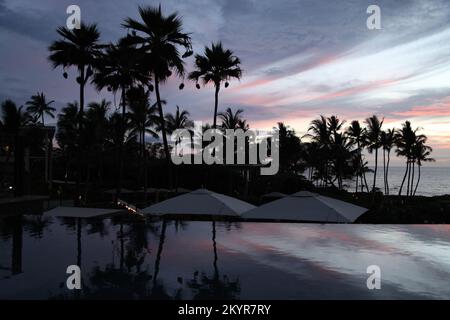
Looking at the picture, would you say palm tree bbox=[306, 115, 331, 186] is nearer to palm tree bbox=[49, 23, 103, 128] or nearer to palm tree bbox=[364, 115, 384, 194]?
palm tree bbox=[364, 115, 384, 194]

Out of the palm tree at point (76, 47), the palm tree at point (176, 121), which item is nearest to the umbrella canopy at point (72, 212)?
the palm tree at point (76, 47)

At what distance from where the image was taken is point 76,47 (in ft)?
91.7

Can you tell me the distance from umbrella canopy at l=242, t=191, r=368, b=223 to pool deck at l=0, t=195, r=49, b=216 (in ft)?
22.1

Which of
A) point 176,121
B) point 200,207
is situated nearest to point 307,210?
point 200,207

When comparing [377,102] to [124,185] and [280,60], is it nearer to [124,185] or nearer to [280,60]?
[280,60]

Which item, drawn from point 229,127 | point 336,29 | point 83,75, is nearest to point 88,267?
point 336,29

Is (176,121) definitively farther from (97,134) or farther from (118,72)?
(118,72)

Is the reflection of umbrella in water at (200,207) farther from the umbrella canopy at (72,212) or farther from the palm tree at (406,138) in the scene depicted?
the palm tree at (406,138)

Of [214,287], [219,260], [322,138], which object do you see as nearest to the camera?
[214,287]

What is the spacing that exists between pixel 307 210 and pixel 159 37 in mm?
17635

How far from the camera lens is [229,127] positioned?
4697 cm

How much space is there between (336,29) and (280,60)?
711 cm

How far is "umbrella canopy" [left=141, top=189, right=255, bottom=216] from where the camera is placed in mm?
11523

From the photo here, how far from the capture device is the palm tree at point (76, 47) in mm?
27656
